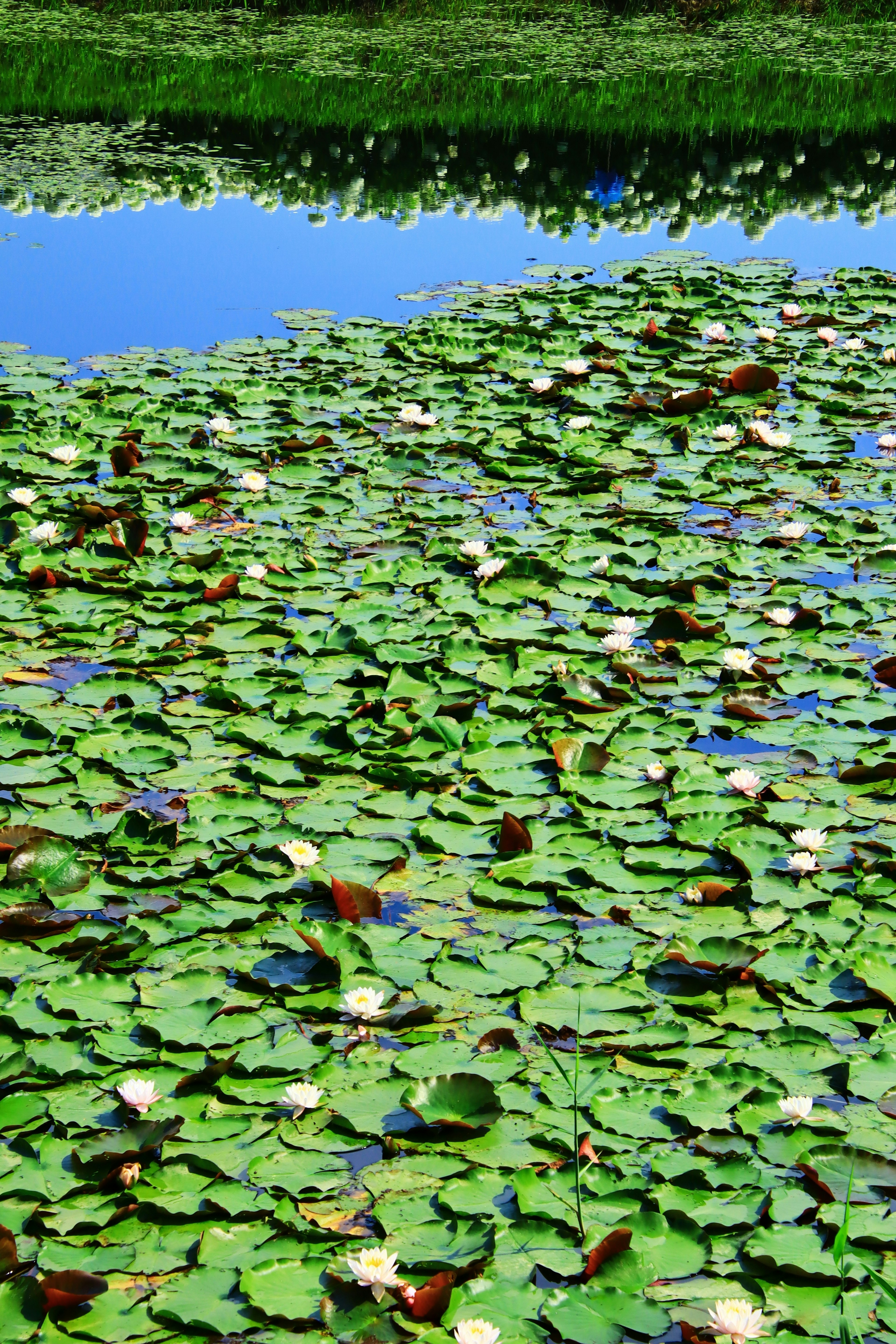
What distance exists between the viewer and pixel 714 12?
17.5m

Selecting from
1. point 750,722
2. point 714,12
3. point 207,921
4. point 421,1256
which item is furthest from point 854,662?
point 714,12

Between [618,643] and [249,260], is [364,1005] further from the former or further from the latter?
[249,260]

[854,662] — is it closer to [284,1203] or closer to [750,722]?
[750,722]

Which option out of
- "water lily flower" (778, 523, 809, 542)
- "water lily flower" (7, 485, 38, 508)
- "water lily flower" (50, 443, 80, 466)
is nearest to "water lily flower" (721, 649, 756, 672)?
"water lily flower" (778, 523, 809, 542)

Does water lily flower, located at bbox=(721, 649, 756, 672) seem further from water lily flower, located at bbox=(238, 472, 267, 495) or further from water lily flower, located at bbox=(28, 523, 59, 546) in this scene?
water lily flower, located at bbox=(28, 523, 59, 546)

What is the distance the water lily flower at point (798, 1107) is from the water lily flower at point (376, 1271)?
2.19 ft

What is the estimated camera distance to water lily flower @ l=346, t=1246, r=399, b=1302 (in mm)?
1717

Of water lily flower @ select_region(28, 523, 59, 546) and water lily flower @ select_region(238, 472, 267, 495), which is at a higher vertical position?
water lily flower @ select_region(238, 472, 267, 495)

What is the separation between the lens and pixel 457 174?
9.73 metres

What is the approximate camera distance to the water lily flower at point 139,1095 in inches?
79.2

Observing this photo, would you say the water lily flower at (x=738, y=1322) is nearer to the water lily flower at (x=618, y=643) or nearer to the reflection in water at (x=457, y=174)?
the water lily flower at (x=618, y=643)

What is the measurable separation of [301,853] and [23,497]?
213cm

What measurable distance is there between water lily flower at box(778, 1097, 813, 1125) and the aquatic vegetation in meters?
0.02

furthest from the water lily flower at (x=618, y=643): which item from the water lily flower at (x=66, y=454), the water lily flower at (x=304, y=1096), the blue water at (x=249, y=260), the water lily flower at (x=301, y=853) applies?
the blue water at (x=249, y=260)
